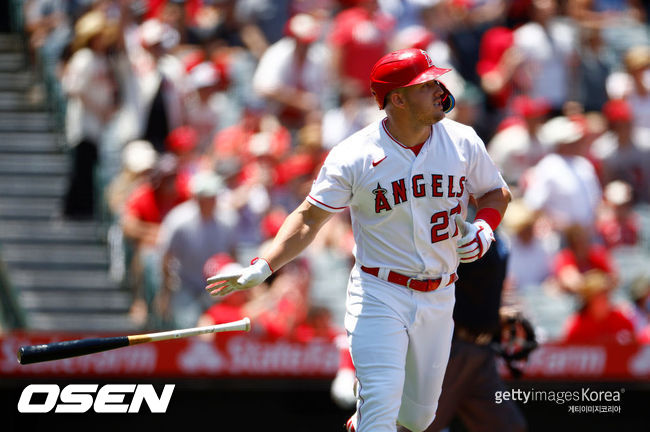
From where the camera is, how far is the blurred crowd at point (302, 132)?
27.1 feet

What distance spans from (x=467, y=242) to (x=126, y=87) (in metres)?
5.64

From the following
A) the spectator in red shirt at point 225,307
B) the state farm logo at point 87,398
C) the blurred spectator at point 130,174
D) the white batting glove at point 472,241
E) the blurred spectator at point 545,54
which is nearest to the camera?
the white batting glove at point 472,241

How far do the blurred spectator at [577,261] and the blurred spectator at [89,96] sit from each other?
12.8 feet

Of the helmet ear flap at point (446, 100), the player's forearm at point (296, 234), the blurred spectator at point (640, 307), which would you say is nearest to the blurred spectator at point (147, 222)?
the blurred spectator at point (640, 307)

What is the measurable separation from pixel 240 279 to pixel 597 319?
4.00 meters

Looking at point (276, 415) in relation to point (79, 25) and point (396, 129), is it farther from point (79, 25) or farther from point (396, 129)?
point (79, 25)

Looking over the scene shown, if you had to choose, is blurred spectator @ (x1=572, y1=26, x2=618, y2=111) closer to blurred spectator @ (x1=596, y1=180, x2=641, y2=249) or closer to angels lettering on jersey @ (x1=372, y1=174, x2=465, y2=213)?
blurred spectator @ (x1=596, y1=180, x2=641, y2=249)

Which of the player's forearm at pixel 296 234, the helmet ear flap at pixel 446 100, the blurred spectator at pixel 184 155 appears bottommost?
the blurred spectator at pixel 184 155

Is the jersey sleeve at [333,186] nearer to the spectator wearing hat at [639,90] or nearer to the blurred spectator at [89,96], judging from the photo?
the blurred spectator at [89,96]

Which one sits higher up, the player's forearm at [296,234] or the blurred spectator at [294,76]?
the player's forearm at [296,234]

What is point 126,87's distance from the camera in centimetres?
965

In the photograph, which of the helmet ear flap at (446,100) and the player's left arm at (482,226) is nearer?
the player's left arm at (482,226)

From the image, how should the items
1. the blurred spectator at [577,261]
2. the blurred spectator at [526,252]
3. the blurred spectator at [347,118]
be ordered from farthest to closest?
the blurred spectator at [347,118] → the blurred spectator at [526,252] → the blurred spectator at [577,261]

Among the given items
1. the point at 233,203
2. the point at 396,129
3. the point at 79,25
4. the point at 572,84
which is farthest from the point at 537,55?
the point at 396,129
